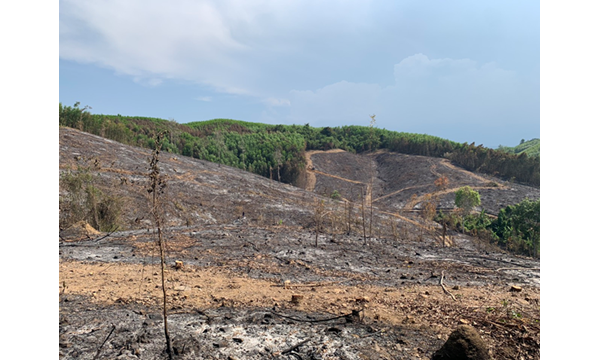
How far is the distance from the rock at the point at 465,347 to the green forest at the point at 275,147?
20.7m

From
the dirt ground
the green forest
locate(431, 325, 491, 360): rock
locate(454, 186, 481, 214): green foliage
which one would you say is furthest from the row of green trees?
locate(431, 325, 491, 360): rock

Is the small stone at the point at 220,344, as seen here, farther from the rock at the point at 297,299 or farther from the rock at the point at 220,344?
the rock at the point at 297,299

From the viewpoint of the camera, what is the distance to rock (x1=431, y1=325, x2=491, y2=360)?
3260mm

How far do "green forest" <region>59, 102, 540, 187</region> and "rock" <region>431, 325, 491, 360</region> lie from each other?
2073 cm

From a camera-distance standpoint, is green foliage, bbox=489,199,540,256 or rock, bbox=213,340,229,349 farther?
green foliage, bbox=489,199,540,256

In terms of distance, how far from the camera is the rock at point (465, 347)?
3260mm

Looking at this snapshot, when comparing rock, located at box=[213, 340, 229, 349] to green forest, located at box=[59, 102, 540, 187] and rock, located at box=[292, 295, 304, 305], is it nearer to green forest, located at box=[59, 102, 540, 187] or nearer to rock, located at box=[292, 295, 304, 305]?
rock, located at box=[292, 295, 304, 305]

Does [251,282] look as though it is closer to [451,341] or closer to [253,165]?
[451,341]

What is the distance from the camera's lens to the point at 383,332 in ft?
13.6

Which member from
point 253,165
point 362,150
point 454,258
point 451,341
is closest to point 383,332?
point 451,341

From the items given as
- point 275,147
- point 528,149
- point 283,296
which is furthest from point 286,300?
point 528,149

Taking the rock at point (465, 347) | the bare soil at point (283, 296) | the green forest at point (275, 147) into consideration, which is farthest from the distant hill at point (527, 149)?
the rock at point (465, 347)
